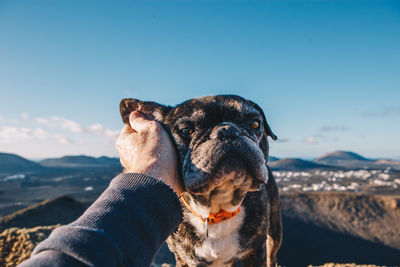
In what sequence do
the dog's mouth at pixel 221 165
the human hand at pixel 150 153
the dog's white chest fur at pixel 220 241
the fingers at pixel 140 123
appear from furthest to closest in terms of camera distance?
the dog's white chest fur at pixel 220 241 → the fingers at pixel 140 123 → the dog's mouth at pixel 221 165 → the human hand at pixel 150 153

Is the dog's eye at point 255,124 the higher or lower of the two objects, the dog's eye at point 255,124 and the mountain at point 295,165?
the higher

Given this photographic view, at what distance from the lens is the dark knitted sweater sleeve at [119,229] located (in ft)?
2.73

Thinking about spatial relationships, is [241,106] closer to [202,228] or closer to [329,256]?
[202,228]

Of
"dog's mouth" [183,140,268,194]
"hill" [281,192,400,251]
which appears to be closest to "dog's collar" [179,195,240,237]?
"dog's mouth" [183,140,268,194]

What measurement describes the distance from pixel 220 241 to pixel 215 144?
1354 mm

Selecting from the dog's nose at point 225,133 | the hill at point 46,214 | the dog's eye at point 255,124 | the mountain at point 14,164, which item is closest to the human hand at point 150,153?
the dog's nose at point 225,133

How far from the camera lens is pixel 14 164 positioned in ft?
177

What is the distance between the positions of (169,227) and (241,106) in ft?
4.66

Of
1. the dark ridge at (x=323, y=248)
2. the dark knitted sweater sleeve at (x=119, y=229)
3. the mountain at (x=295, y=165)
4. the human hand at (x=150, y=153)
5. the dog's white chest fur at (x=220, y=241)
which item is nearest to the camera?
the dark knitted sweater sleeve at (x=119, y=229)

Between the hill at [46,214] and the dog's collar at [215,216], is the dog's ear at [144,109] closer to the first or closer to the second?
the dog's collar at [215,216]

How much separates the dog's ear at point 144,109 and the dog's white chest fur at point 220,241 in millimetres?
1185

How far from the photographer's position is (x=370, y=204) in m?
14.5

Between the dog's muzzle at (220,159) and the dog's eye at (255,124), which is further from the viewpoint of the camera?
the dog's eye at (255,124)

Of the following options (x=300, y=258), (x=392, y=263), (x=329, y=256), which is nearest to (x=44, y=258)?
(x=300, y=258)
